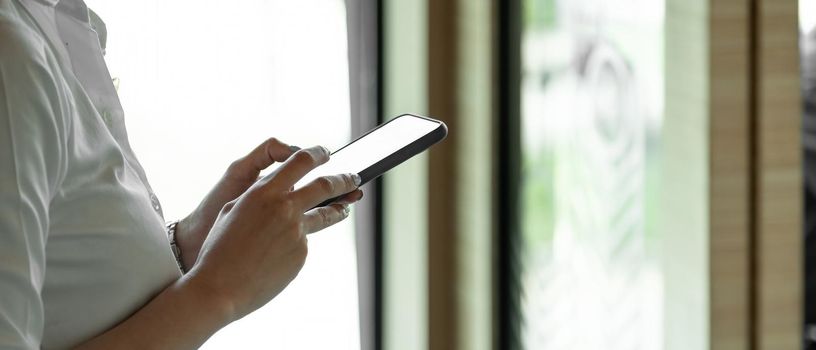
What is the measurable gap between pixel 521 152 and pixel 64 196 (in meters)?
1.28

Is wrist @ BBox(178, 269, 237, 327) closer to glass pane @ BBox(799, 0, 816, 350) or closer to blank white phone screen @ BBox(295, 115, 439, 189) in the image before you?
blank white phone screen @ BBox(295, 115, 439, 189)

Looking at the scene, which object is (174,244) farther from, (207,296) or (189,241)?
(207,296)

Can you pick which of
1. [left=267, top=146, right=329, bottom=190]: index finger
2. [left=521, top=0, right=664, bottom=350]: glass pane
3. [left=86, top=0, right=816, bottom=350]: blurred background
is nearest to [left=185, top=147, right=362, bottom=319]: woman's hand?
[left=267, top=146, right=329, bottom=190]: index finger

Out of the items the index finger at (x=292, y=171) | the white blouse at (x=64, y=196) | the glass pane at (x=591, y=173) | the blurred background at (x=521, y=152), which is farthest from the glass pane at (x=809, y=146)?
the white blouse at (x=64, y=196)

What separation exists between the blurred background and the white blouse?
54 cm

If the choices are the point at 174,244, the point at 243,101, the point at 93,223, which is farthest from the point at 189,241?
the point at 243,101

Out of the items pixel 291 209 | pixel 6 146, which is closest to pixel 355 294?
pixel 291 209

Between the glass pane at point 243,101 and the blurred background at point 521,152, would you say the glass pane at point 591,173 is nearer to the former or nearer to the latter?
the blurred background at point 521,152

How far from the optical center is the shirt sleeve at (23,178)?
601 mm

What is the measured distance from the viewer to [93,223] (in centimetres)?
69

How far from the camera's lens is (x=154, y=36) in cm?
A: 231

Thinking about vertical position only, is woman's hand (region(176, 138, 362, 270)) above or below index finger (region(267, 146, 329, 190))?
below

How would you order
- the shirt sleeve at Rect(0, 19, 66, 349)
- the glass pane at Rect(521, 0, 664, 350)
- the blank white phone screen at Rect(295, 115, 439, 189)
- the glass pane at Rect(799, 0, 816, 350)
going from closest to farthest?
the shirt sleeve at Rect(0, 19, 66, 349) → the glass pane at Rect(799, 0, 816, 350) → the blank white phone screen at Rect(295, 115, 439, 189) → the glass pane at Rect(521, 0, 664, 350)

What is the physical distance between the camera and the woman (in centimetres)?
61
